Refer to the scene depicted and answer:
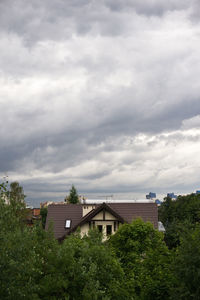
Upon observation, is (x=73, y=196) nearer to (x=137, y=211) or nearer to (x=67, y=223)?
(x=67, y=223)

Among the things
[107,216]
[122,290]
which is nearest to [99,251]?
[122,290]

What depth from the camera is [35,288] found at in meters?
15.2

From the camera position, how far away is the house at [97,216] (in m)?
43.5

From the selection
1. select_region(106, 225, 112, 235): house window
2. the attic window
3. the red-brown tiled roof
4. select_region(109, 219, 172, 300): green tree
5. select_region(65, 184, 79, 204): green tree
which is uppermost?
select_region(65, 184, 79, 204): green tree

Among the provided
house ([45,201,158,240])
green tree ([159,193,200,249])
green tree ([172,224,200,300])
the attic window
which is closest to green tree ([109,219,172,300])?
green tree ([172,224,200,300])

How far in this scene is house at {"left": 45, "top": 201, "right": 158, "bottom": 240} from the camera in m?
43.5

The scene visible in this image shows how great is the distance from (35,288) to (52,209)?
3747 centimetres

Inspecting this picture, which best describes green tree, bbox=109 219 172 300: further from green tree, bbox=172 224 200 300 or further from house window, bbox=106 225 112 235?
house window, bbox=106 225 112 235

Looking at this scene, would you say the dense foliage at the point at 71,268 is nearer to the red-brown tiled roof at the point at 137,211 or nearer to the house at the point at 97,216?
the house at the point at 97,216

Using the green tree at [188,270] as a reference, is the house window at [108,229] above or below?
above

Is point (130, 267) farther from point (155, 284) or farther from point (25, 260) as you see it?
point (25, 260)

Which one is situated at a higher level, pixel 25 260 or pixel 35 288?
pixel 25 260

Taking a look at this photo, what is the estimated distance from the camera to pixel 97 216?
43.8 metres

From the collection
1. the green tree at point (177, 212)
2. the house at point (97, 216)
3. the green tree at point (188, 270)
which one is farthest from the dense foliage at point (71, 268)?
the green tree at point (177, 212)
